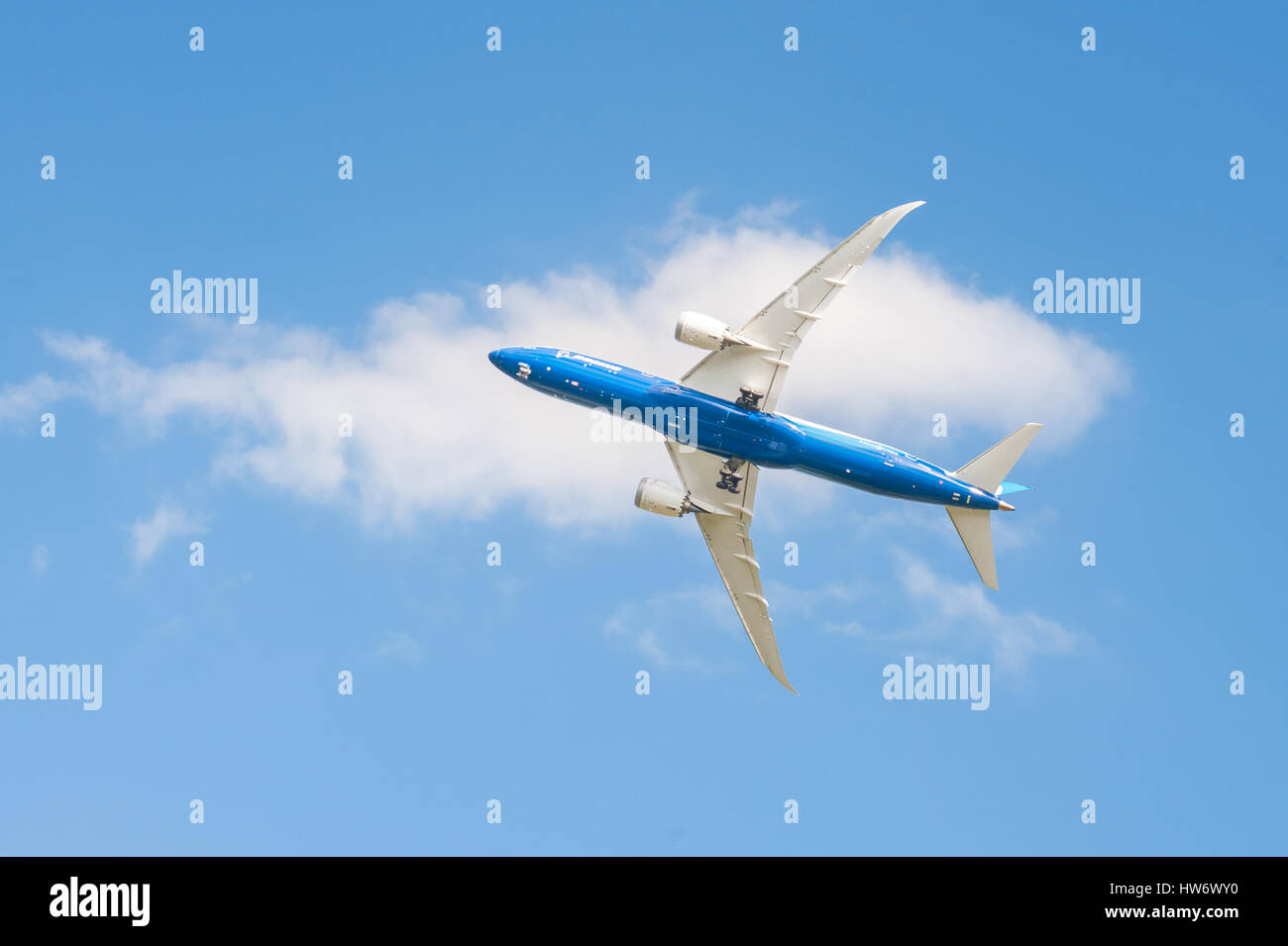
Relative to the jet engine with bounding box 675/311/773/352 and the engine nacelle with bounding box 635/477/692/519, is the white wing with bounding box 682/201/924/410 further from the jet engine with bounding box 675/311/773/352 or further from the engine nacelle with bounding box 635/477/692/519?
the engine nacelle with bounding box 635/477/692/519

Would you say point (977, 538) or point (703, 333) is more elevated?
point (703, 333)

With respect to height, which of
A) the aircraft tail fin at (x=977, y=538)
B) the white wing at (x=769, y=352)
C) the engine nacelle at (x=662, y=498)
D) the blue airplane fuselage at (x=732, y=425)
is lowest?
the aircraft tail fin at (x=977, y=538)

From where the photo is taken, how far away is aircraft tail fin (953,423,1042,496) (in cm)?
6944

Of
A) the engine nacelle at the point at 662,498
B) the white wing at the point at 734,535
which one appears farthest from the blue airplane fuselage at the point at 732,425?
the engine nacelle at the point at 662,498

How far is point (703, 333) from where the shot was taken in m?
68.1

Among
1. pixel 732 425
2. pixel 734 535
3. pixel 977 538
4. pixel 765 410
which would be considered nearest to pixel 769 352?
pixel 765 410

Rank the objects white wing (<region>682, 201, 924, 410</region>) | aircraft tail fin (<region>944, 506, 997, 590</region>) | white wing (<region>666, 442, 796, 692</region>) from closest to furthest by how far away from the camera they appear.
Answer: white wing (<region>682, 201, 924, 410</region>)
aircraft tail fin (<region>944, 506, 997, 590</region>)
white wing (<region>666, 442, 796, 692</region>)

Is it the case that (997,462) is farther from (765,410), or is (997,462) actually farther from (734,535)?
(734,535)

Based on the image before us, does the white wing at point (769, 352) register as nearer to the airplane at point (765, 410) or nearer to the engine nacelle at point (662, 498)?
the airplane at point (765, 410)

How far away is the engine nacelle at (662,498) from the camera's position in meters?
72.5

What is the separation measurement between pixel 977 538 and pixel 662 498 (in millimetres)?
17690

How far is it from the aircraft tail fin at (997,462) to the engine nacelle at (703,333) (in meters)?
14.8

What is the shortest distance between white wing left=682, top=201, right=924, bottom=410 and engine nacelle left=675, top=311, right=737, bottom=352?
0.62 metres

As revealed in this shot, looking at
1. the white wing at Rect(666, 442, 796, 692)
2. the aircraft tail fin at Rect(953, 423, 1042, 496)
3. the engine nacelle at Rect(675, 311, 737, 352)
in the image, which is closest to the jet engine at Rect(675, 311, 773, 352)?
the engine nacelle at Rect(675, 311, 737, 352)
